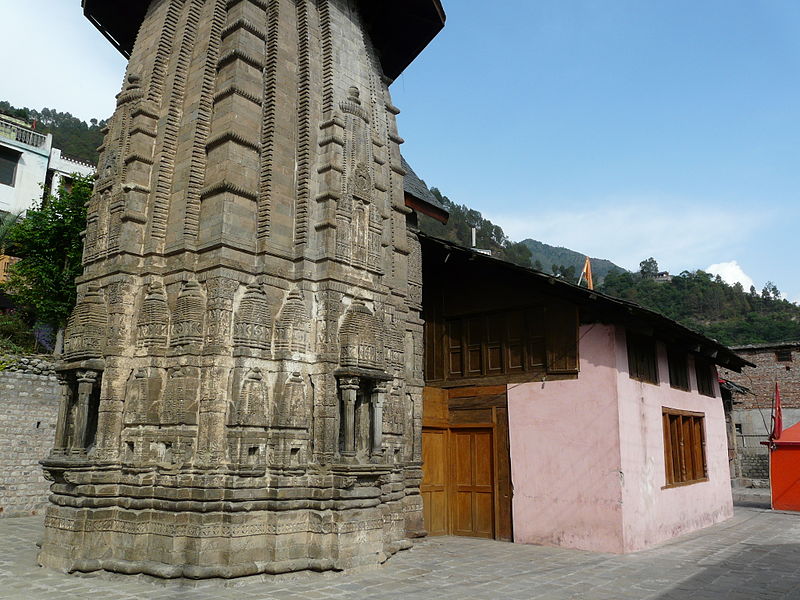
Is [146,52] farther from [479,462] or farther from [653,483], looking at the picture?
[653,483]

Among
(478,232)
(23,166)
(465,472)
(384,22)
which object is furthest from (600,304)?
(478,232)

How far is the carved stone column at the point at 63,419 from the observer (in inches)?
374

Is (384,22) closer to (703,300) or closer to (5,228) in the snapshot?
(5,228)

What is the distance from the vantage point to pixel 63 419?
383 inches

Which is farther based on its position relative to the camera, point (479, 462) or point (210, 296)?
point (479, 462)

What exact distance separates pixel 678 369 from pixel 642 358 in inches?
118

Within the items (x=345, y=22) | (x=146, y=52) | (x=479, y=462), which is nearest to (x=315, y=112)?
(x=345, y=22)

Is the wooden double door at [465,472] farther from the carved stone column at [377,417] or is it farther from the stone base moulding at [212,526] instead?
the stone base moulding at [212,526]

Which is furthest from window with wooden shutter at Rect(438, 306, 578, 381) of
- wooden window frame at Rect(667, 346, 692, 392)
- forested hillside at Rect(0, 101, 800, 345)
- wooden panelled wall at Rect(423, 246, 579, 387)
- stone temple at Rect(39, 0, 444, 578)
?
forested hillside at Rect(0, 101, 800, 345)

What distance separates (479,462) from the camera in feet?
45.4

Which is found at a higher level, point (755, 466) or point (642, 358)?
point (642, 358)

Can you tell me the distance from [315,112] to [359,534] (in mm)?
7171

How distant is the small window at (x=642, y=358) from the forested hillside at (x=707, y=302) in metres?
70.6

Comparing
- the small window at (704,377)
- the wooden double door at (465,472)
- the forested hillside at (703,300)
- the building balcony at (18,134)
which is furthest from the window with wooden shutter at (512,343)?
the forested hillside at (703,300)
